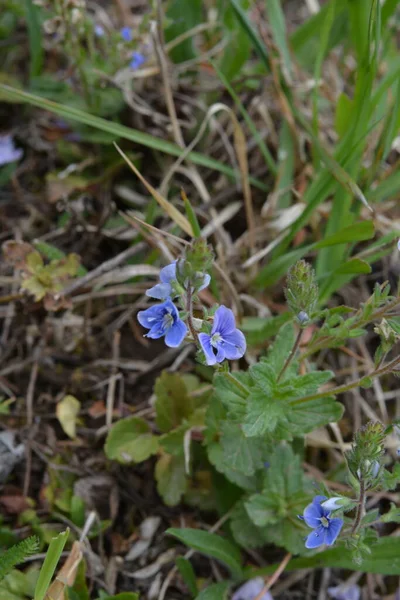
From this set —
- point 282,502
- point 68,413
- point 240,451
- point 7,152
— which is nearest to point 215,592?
point 282,502

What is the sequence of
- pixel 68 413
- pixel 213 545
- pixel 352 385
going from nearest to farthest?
pixel 352 385 → pixel 213 545 → pixel 68 413

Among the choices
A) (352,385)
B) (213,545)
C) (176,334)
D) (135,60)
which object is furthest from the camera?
(135,60)

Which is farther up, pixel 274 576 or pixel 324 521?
pixel 324 521

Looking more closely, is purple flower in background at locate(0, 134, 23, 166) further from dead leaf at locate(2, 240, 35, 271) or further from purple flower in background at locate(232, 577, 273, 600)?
purple flower in background at locate(232, 577, 273, 600)

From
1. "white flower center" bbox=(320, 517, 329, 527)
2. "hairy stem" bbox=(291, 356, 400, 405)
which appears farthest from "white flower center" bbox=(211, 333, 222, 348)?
"white flower center" bbox=(320, 517, 329, 527)

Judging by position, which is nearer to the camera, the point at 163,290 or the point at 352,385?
the point at 163,290

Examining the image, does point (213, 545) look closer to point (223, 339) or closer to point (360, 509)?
point (360, 509)

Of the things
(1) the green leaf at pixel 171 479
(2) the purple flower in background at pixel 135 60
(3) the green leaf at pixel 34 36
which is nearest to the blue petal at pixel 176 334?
(1) the green leaf at pixel 171 479
